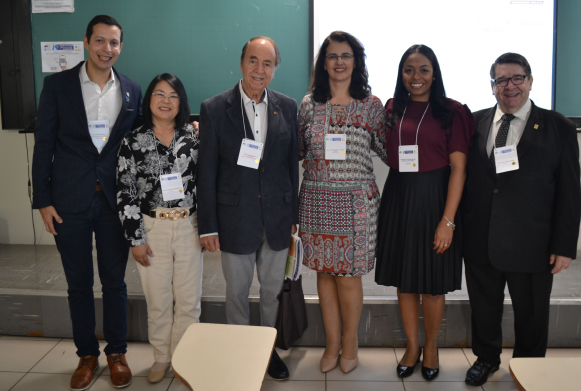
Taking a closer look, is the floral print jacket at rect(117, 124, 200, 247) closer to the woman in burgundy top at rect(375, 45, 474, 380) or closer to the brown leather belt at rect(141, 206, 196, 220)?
the brown leather belt at rect(141, 206, 196, 220)

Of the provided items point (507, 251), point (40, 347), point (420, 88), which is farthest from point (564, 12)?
point (40, 347)

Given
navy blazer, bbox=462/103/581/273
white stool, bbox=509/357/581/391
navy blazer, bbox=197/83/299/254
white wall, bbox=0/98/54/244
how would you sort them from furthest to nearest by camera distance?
white wall, bbox=0/98/54/244, navy blazer, bbox=197/83/299/254, navy blazer, bbox=462/103/581/273, white stool, bbox=509/357/581/391

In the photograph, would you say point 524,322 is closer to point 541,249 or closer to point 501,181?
point 541,249

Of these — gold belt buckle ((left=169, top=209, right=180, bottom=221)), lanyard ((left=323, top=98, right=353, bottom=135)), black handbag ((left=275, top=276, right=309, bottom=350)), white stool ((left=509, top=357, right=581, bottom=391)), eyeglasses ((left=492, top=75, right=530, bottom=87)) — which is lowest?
black handbag ((left=275, top=276, right=309, bottom=350))

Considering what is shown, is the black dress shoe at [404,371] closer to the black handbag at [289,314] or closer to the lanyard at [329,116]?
the black handbag at [289,314]

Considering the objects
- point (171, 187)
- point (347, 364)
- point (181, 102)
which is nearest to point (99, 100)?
point (181, 102)

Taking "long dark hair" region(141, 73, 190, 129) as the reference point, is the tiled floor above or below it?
below

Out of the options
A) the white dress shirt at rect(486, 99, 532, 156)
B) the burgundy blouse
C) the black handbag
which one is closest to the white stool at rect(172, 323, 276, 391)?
the black handbag

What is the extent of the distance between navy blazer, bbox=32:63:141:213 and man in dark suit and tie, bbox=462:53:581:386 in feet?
6.21

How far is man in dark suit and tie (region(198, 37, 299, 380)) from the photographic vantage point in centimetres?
221

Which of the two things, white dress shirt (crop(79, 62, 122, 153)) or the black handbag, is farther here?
the black handbag

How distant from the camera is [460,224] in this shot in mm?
2324

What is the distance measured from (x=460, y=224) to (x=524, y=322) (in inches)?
23.8

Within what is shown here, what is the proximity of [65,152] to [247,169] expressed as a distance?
93 cm
